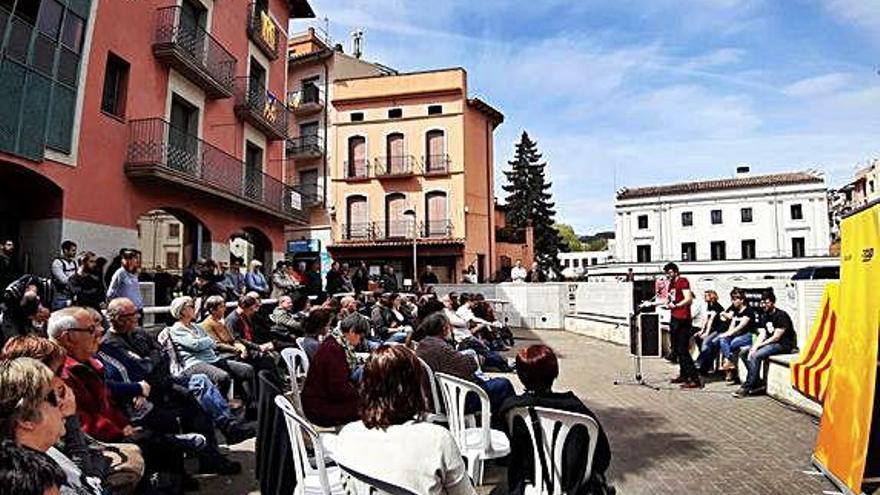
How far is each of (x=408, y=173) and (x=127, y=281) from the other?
23.5 metres

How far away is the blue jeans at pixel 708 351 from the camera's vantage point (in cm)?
1027

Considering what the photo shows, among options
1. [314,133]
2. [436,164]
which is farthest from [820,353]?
[314,133]

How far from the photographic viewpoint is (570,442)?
318 cm

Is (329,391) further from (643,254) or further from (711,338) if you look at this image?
(643,254)

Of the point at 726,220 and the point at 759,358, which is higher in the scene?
the point at 726,220

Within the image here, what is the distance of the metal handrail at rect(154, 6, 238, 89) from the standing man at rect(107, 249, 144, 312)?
7.13 m

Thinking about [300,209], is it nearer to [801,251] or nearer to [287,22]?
[287,22]

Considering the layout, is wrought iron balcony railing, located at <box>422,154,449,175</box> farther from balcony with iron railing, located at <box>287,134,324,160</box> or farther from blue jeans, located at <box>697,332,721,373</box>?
blue jeans, located at <box>697,332,721,373</box>

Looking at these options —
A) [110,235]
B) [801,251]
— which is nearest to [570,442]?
[110,235]

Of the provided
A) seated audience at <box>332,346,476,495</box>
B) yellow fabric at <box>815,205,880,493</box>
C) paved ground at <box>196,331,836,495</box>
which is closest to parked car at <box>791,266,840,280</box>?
paved ground at <box>196,331,836,495</box>

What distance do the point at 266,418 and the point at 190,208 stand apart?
40.9ft

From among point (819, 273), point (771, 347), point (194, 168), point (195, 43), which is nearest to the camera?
point (771, 347)

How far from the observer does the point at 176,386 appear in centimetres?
507

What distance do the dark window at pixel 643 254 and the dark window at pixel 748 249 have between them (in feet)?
24.4
